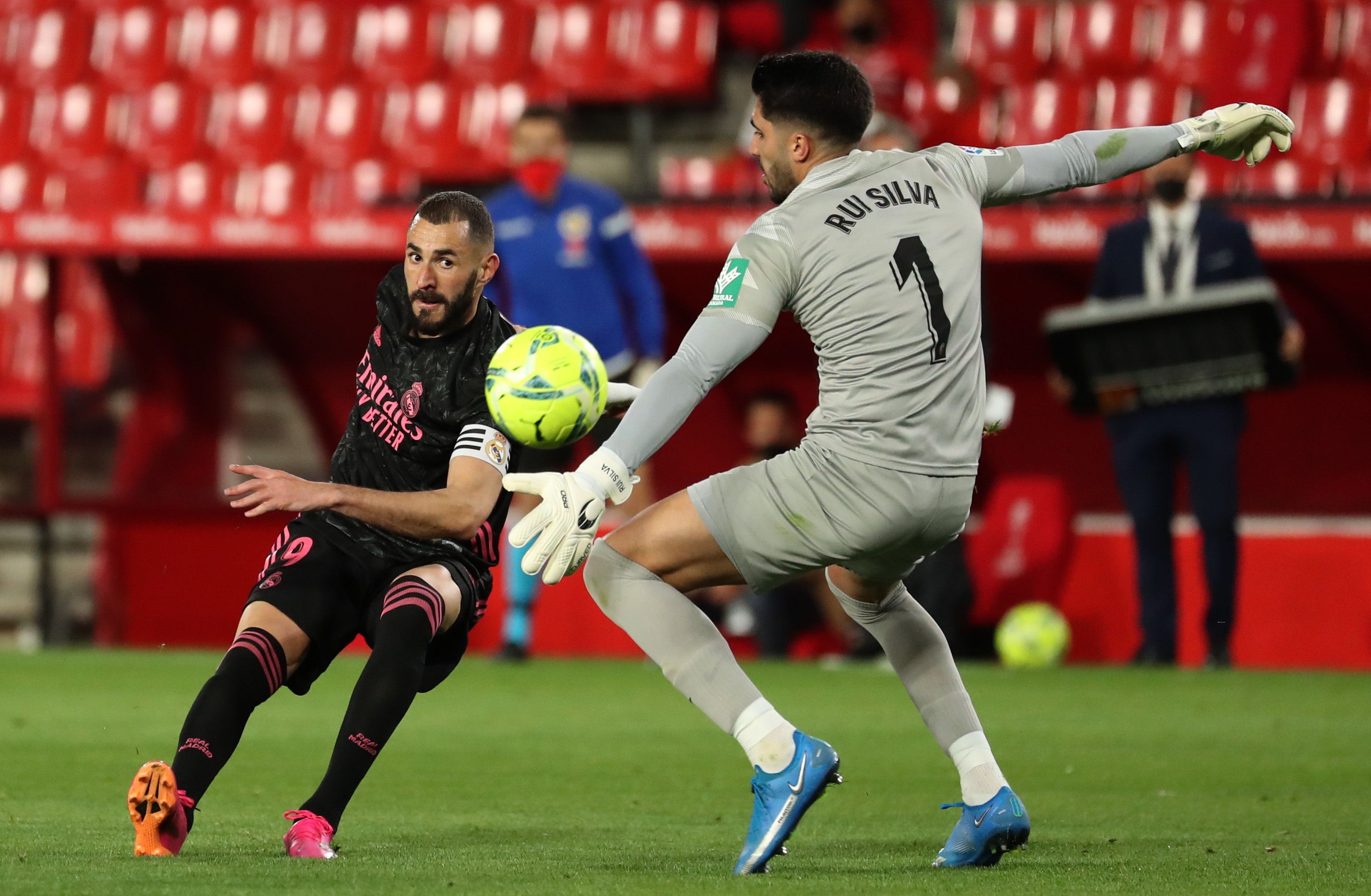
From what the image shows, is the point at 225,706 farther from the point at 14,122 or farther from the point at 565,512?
the point at 14,122

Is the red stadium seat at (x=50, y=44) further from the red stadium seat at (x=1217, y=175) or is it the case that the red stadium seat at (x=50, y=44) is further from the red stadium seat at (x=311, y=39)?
the red stadium seat at (x=1217, y=175)

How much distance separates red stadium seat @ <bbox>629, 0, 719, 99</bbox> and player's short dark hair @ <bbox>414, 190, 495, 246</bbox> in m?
8.09

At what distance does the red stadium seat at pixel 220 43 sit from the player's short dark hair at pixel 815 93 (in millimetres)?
10546

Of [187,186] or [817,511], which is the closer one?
[817,511]

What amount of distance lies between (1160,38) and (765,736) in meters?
9.05

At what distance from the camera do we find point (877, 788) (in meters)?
5.44

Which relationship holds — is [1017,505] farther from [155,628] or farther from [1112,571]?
[155,628]

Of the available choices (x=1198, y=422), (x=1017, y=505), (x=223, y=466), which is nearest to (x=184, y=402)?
(x=223, y=466)

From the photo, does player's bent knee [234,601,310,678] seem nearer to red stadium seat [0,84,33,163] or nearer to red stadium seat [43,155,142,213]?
red stadium seat [43,155,142,213]

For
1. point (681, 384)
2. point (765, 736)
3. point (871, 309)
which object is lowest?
point (765, 736)

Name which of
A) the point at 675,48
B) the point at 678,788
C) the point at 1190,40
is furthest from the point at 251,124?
the point at 678,788

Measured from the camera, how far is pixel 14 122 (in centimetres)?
1416

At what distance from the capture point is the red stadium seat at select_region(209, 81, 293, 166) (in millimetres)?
13258

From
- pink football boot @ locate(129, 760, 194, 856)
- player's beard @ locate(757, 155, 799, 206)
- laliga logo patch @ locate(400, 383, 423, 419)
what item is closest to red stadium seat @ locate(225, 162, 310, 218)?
laliga logo patch @ locate(400, 383, 423, 419)
